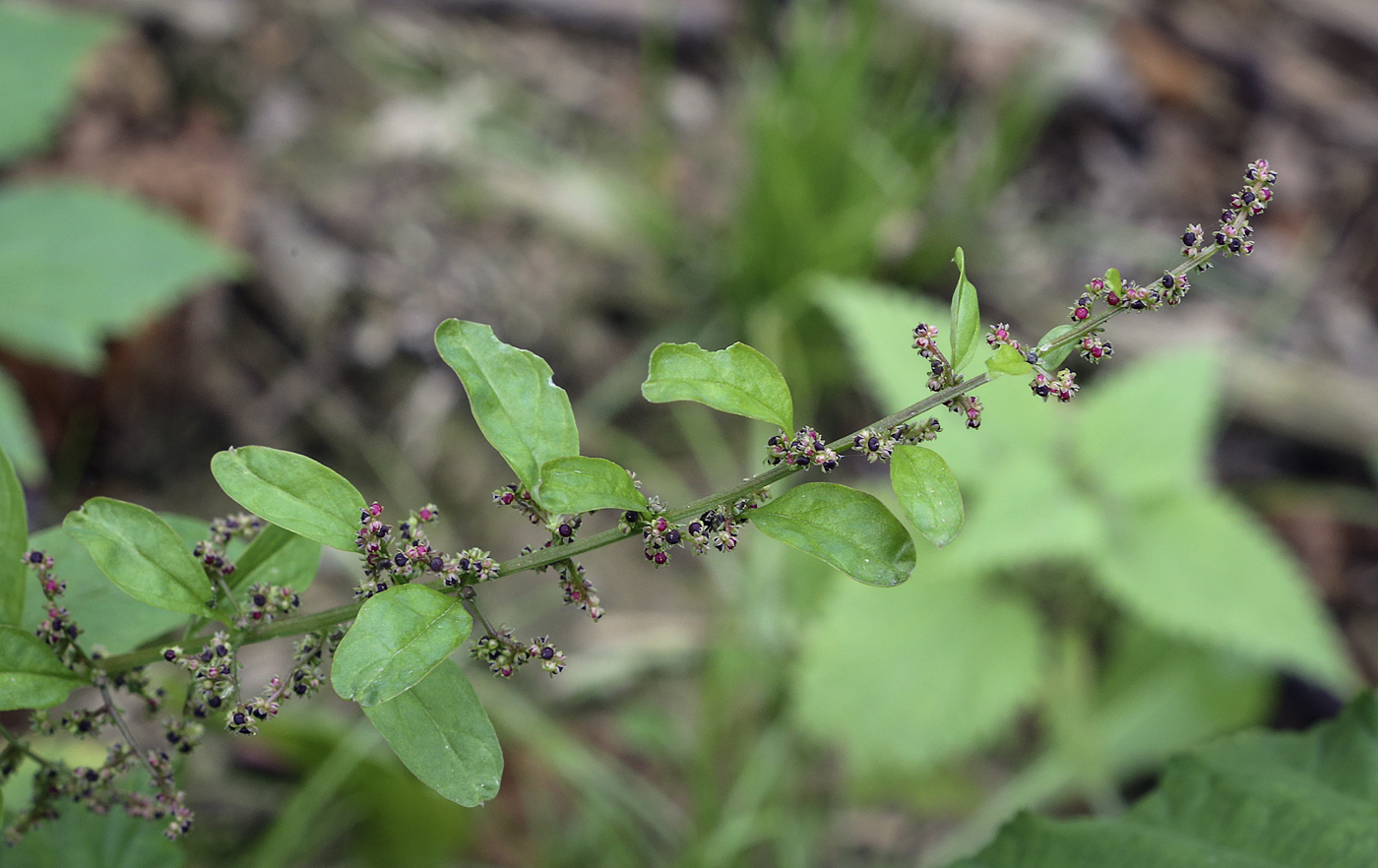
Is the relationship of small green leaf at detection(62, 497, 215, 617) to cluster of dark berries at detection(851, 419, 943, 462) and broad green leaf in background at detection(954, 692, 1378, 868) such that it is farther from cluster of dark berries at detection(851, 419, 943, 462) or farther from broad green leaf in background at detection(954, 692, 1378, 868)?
broad green leaf in background at detection(954, 692, 1378, 868)

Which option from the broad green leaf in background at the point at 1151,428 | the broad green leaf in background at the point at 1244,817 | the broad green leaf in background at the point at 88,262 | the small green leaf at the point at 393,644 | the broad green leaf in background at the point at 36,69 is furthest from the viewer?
the broad green leaf in background at the point at 1151,428

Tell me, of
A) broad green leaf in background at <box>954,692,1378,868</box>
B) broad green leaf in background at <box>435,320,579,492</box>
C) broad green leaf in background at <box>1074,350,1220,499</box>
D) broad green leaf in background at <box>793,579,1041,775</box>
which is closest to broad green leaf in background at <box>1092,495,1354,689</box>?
broad green leaf in background at <box>1074,350,1220,499</box>

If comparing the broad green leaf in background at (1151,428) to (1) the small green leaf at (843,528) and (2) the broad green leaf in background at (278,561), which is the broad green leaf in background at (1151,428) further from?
(2) the broad green leaf in background at (278,561)

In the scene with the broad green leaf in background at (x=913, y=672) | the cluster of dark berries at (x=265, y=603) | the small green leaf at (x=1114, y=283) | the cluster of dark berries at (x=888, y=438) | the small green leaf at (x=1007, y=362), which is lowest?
the cluster of dark berries at (x=265, y=603)

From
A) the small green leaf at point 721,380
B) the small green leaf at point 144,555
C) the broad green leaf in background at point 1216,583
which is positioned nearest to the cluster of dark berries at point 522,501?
the small green leaf at point 721,380

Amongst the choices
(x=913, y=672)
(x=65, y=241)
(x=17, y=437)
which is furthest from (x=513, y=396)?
(x=65, y=241)

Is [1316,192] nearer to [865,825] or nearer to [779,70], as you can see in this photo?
[779,70]
